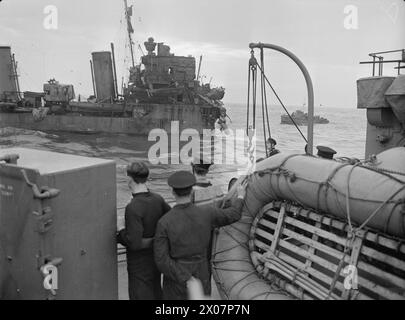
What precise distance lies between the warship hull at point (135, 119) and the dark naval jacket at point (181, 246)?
29.3 m

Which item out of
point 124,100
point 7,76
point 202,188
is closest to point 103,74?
point 124,100

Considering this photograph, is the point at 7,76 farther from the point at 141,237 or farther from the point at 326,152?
the point at 141,237

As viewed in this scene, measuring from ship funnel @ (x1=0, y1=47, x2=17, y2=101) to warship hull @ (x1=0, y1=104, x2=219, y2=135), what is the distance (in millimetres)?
5387

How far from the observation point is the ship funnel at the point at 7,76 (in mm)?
35812

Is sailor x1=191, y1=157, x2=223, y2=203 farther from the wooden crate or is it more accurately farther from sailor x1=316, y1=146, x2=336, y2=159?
sailor x1=316, y1=146, x2=336, y2=159

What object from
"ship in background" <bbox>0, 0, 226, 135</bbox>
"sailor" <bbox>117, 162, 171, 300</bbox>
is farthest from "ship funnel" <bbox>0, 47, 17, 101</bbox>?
"sailor" <bbox>117, 162, 171, 300</bbox>

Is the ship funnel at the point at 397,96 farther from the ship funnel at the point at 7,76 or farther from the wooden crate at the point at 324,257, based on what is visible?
the ship funnel at the point at 7,76

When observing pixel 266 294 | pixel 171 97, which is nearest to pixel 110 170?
pixel 266 294

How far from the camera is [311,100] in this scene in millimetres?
5746

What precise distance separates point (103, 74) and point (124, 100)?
374cm

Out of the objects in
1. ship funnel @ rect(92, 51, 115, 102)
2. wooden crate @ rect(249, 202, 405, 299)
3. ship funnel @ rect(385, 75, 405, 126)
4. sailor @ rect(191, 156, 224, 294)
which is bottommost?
wooden crate @ rect(249, 202, 405, 299)

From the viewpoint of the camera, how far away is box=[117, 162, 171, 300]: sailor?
295 cm
